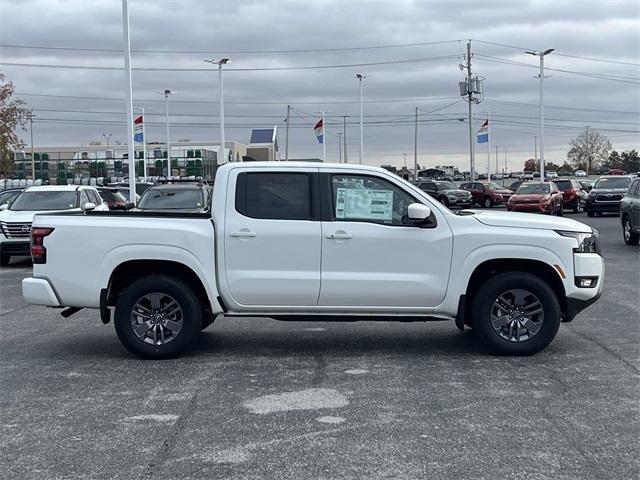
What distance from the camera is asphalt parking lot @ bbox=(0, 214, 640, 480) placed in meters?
5.20

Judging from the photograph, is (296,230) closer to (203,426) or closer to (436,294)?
(436,294)

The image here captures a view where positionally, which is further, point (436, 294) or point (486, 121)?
point (486, 121)

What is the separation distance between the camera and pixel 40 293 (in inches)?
325

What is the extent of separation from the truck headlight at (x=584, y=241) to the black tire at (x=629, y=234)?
13.1m

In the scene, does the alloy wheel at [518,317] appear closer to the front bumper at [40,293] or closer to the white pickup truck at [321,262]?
the white pickup truck at [321,262]

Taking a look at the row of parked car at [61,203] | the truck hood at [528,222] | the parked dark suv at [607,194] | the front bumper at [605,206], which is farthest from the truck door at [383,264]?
the front bumper at [605,206]

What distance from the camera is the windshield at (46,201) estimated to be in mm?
19516

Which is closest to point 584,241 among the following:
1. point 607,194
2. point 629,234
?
point 629,234

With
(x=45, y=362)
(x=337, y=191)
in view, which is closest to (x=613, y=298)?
(x=337, y=191)

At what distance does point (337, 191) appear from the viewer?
27.4 feet

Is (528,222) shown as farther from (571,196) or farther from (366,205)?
(571,196)

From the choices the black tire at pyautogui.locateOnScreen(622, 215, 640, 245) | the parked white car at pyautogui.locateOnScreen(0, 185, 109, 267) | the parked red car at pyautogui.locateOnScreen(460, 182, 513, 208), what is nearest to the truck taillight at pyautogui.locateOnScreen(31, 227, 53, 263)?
the parked white car at pyautogui.locateOnScreen(0, 185, 109, 267)

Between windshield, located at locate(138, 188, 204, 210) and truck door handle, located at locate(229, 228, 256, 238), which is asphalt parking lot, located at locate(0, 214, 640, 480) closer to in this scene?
truck door handle, located at locate(229, 228, 256, 238)

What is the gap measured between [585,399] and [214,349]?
3.93 m
